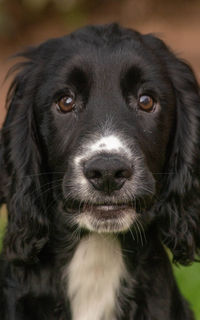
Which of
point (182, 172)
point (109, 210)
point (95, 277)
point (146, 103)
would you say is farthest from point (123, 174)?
point (95, 277)

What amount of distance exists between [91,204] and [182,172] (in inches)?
26.2

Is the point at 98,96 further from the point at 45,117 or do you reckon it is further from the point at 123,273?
the point at 123,273

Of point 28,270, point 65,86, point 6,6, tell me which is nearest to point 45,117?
point 65,86

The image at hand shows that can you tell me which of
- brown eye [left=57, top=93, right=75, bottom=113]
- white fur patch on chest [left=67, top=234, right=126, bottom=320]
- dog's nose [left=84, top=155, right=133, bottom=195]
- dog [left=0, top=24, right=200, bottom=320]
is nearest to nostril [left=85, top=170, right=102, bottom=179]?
dog's nose [left=84, top=155, right=133, bottom=195]

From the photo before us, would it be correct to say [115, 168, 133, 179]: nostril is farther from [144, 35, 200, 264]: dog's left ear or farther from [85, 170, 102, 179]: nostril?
[144, 35, 200, 264]: dog's left ear

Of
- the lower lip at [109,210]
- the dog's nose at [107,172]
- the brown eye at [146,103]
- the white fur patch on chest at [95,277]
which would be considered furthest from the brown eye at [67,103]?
the white fur patch on chest at [95,277]

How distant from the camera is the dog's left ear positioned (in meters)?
4.04

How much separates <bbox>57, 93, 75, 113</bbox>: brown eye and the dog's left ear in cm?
60

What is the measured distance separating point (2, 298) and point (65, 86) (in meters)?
1.30

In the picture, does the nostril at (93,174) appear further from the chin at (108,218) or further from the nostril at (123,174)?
the chin at (108,218)

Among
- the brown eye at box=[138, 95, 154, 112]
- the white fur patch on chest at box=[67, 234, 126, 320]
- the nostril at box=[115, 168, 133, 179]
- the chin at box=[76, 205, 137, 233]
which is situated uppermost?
the brown eye at box=[138, 95, 154, 112]

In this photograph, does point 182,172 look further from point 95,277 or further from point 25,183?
point 25,183

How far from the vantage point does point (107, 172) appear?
11.2ft

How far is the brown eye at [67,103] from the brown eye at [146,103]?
37 centimetres
